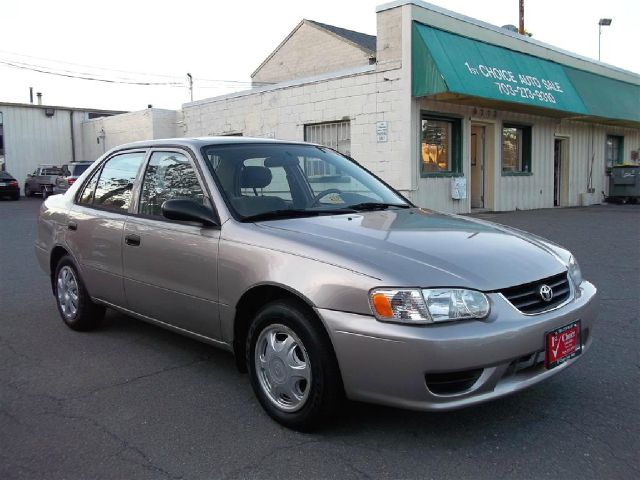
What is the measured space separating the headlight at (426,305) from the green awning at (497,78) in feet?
37.6

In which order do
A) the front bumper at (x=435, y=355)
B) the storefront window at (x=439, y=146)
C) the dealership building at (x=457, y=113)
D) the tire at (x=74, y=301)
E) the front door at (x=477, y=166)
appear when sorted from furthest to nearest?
the front door at (x=477, y=166), the storefront window at (x=439, y=146), the dealership building at (x=457, y=113), the tire at (x=74, y=301), the front bumper at (x=435, y=355)

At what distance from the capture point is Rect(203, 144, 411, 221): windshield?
371 cm

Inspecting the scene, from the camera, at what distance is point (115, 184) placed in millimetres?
4703

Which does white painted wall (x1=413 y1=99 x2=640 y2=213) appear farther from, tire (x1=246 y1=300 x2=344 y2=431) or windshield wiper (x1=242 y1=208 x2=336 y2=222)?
tire (x1=246 y1=300 x2=344 y2=431)

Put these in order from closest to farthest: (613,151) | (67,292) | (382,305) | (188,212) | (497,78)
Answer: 1. (382,305)
2. (188,212)
3. (67,292)
4. (497,78)
5. (613,151)

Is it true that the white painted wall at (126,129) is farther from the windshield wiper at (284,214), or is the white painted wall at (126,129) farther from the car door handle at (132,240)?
the windshield wiper at (284,214)

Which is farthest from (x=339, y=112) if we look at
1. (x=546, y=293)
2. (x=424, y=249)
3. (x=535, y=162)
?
(x=546, y=293)

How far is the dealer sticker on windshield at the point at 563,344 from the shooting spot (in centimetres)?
294

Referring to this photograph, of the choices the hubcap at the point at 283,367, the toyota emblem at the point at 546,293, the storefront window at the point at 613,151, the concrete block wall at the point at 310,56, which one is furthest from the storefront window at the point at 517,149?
the hubcap at the point at 283,367

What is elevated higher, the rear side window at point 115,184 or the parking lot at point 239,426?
the rear side window at point 115,184

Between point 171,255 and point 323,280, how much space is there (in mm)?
1323

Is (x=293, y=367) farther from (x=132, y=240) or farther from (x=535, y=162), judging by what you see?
(x=535, y=162)

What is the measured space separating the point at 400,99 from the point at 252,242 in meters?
11.9

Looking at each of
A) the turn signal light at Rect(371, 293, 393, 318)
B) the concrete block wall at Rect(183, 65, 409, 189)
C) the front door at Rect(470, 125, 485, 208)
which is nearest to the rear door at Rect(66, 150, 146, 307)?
the turn signal light at Rect(371, 293, 393, 318)
